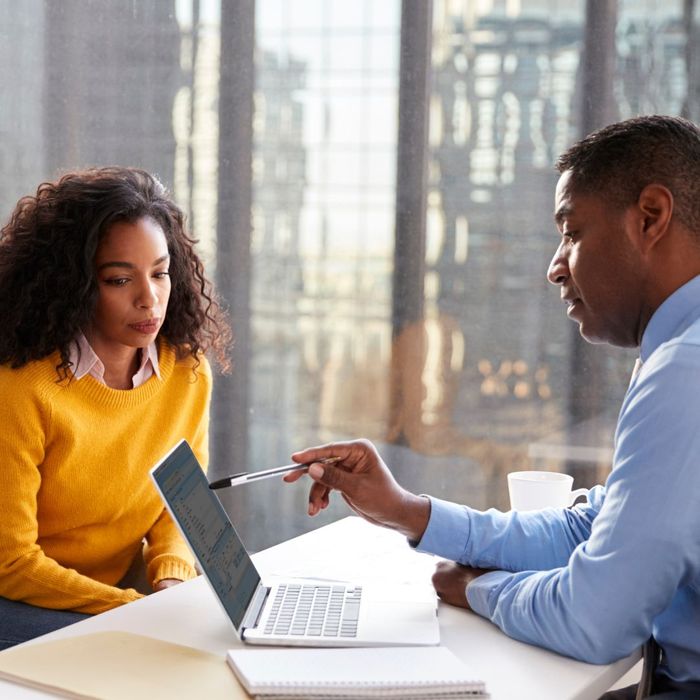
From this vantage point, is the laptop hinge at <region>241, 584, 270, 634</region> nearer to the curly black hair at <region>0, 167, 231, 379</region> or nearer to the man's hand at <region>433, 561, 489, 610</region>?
the man's hand at <region>433, 561, 489, 610</region>

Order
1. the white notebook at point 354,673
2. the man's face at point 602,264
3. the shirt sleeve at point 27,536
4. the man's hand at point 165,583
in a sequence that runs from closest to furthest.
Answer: the white notebook at point 354,673 < the man's face at point 602,264 < the shirt sleeve at point 27,536 < the man's hand at point 165,583

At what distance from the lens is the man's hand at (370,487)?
1.55 m

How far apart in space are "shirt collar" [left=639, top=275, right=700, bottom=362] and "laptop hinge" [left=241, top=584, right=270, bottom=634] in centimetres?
61

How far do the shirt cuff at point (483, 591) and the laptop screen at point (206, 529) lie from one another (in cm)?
30

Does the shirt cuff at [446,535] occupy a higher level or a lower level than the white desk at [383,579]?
higher

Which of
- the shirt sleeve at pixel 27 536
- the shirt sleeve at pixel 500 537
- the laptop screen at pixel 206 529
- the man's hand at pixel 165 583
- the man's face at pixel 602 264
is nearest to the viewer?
the laptop screen at pixel 206 529

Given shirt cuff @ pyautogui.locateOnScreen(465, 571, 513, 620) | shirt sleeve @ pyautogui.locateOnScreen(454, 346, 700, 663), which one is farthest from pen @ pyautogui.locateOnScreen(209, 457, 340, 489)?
shirt sleeve @ pyautogui.locateOnScreen(454, 346, 700, 663)

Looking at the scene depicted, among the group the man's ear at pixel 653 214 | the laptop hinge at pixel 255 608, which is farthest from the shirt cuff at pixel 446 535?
the man's ear at pixel 653 214

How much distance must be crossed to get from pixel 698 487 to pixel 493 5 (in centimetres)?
176

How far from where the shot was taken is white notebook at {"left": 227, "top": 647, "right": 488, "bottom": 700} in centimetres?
111

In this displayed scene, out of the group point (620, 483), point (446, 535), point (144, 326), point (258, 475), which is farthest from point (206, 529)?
point (144, 326)

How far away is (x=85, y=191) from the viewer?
6.75 feet

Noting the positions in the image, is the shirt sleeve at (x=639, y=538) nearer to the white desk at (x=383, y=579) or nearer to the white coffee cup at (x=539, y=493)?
the white desk at (x=383, y=579)

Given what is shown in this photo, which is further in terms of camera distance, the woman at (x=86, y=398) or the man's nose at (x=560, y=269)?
the woman at (x=86, y=398)
